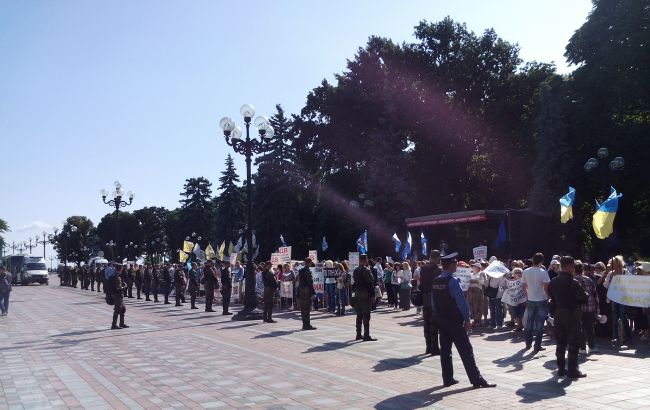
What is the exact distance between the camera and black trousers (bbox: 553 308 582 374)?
973 centimetres

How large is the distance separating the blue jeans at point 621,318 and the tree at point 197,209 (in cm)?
7426

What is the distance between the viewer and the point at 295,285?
24.7 metres

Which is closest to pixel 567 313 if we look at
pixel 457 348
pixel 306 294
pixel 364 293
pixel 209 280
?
pixel 457 348

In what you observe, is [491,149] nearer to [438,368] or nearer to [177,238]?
[438,368]

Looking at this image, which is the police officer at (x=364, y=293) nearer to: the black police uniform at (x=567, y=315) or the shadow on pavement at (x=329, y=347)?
the shadow on pavement at (x=329, y=347)

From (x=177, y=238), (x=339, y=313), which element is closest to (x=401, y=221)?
(x=339, y=313)

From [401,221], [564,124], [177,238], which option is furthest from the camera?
[177,238]

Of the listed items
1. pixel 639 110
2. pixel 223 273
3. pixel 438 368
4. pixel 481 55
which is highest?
pixel 481 55

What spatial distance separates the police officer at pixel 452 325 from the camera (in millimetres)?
9078

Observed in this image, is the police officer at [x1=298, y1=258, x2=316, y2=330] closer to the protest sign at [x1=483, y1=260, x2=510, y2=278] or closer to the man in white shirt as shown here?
the protest sign at [x1=483, y1=260, x2=510, y2=278]

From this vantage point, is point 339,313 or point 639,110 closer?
point 339,313

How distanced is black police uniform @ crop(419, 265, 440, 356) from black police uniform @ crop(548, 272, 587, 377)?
2.60 metres

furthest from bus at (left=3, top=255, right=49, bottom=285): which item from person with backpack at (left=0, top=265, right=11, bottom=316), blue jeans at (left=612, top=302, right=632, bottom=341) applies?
blue jeans at (left=612, top=302, right=632, bottom=341)

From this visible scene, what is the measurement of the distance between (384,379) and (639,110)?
93.6 feet
